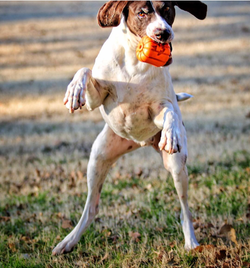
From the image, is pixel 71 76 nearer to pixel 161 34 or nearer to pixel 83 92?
pixel 83 92

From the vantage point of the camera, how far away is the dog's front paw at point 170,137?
3.19m

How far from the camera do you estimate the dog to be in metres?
3.25

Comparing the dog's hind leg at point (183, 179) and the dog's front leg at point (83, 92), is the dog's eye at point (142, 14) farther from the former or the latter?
the dog's hind leg at point (183, 179)

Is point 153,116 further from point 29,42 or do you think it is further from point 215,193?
point 29,42

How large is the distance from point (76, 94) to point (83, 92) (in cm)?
6

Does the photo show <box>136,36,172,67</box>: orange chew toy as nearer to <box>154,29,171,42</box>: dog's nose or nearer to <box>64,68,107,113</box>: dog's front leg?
<box>154,29,171,42</box>: dog's nose

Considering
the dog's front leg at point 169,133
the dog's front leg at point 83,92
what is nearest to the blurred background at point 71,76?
the dog's front leg at point 83,92

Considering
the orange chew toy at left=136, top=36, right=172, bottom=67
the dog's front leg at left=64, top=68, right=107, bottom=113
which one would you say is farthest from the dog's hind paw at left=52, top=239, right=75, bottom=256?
the orange chew toy at left=136, top=36, right=172, bottom=67

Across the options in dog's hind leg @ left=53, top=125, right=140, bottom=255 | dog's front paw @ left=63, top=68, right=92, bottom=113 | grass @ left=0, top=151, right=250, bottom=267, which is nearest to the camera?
dog's front paw @ left=63, top=68, right=92, bottom=113

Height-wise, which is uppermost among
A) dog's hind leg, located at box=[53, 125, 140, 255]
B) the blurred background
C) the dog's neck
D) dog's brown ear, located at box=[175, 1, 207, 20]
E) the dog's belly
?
dog's brown ear, located at box=[175, 1, 207, 20]

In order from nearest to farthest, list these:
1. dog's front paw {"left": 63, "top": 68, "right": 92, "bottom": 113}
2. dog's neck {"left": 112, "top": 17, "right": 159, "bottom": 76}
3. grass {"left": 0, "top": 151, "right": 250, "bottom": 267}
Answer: dog's front paw {"left": 63, "top": 68, "right": 92, "bottom": 113}, dog's neck {"left": 112, "top": 17, "right": 159, "bottom": 76}, grass {"left": 0, "top": 151, "right": 250, "bottom": 267}

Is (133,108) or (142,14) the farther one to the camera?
(133,108)

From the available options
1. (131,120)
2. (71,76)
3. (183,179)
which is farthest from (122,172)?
(71,76)

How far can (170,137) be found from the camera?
10.6 ft
